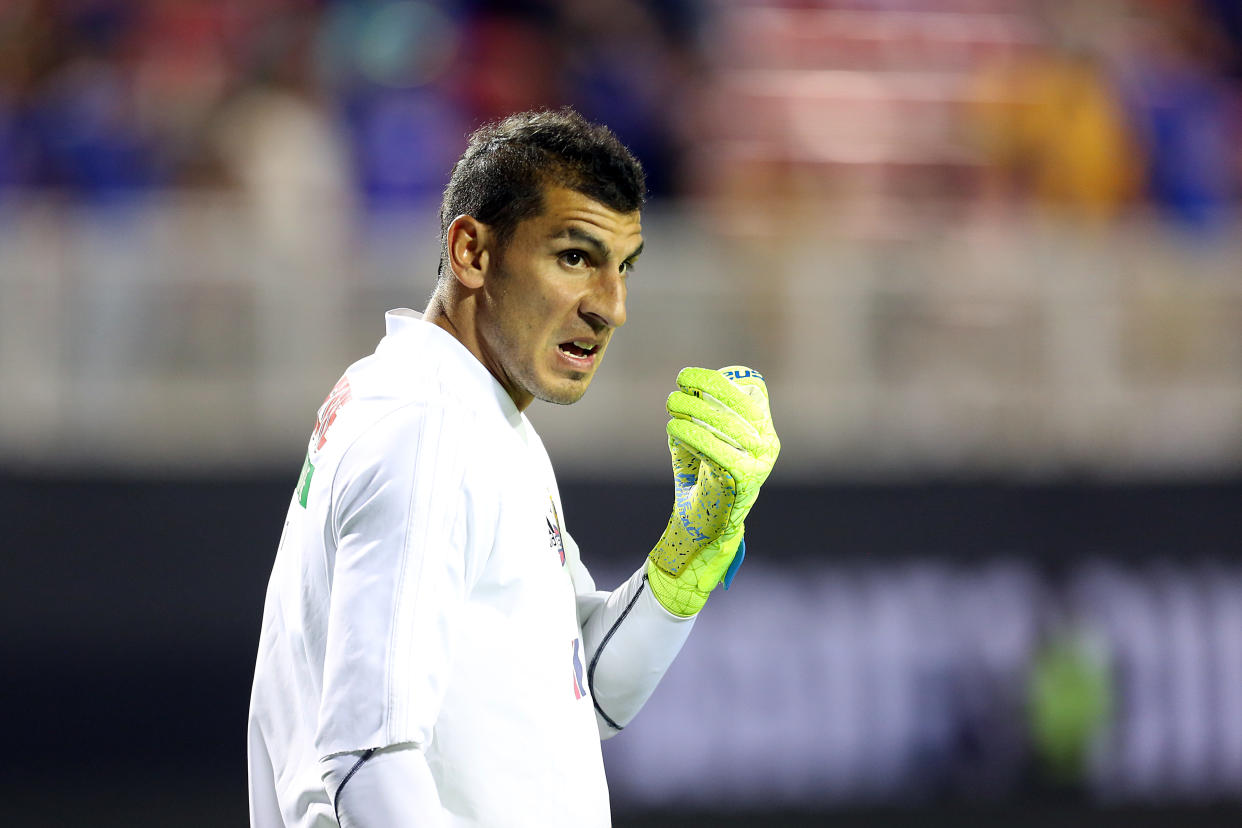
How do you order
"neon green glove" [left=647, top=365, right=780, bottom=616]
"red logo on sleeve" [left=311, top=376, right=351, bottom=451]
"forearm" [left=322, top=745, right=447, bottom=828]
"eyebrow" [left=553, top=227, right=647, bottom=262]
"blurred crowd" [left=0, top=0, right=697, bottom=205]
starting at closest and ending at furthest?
1. "forearm" [left=322, top=745, right=447, bottom=828]
2. "red logo on sleeve" [left=311, top=376, right=351, bottom=451]
3. "eyebrow" [left=553, top=227, right=647, bottom=262]
4. "neon green glove" [left=647, top=365, right=780, bottom=616]
5. "blurred crowd" [left=0, top=0, right=697, bottom=205]

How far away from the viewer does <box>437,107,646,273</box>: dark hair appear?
99.7 inches

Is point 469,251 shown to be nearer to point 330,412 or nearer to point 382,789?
point 330,412

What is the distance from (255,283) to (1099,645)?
3.71m

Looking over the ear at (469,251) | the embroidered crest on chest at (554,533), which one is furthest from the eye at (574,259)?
the embroidered crest on chest at (554,533)

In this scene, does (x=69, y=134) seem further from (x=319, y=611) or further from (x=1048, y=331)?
(x=319, y=611)

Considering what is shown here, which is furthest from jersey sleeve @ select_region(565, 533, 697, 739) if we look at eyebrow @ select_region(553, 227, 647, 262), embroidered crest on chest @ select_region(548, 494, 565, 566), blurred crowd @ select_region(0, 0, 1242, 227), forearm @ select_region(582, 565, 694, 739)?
blurred crowd @ select_region(0, 0, 1242, 227)

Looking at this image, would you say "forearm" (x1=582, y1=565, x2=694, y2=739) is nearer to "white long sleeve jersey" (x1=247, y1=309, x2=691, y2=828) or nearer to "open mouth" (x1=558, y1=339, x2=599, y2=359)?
"white long sleeve jersey" (x1=247, y1=309, x2=691, y2=828)

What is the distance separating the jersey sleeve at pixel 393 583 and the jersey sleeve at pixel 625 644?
0.61 metres

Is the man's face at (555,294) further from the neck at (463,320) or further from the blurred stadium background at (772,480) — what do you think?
the blurred stadium background at (772,480)

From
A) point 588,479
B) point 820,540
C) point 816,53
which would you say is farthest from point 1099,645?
point 816,53

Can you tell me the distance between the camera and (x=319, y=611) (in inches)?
92.2

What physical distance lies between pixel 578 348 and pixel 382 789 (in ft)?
2.81

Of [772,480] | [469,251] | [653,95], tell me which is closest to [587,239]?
[469,251]

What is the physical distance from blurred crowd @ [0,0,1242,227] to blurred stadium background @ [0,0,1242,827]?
0.03 metres
